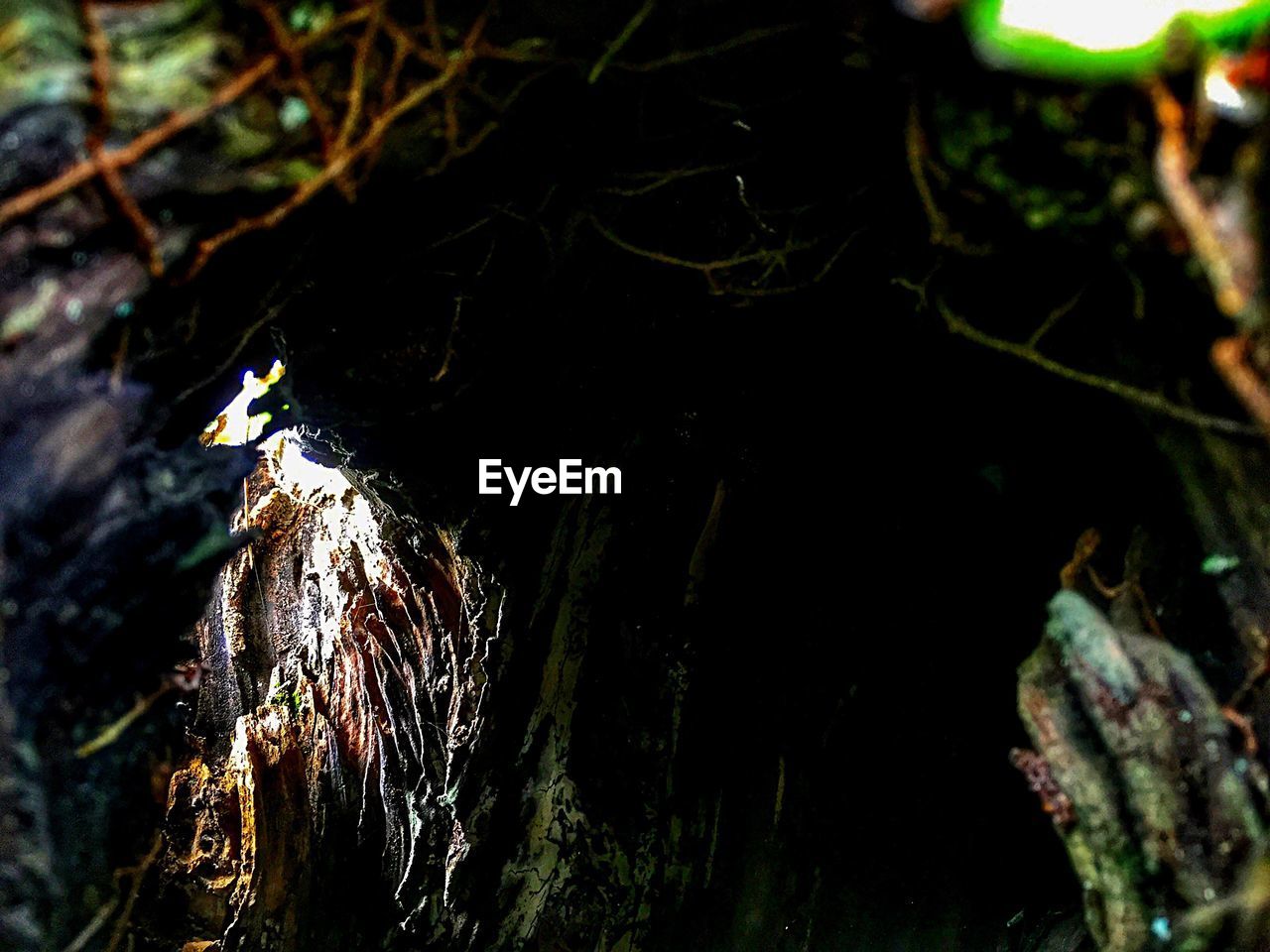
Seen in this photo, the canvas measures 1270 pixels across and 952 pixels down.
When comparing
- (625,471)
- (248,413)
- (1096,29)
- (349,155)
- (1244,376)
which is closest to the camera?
(1244,376)

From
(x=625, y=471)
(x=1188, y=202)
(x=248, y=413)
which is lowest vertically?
(x=1188, y=202)

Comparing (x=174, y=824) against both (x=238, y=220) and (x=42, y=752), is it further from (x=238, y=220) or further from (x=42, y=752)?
(x=238, y=220)

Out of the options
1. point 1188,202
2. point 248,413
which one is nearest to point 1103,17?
point 1188,202

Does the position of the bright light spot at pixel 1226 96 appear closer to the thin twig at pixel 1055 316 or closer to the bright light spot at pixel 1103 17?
the bright light spot at pixel 1103 17

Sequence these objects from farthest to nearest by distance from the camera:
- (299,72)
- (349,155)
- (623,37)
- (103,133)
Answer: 1. (623,37)
2. (349,155)
3. (299,72)
4. (103,133)

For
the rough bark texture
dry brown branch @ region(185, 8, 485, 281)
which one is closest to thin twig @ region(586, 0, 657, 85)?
the rough bark texture

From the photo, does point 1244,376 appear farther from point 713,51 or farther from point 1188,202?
point 713,51

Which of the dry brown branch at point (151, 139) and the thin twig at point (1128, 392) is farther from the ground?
the dry brown branch at point (151, 139)

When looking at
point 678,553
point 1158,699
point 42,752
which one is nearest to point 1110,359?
point 1158,699

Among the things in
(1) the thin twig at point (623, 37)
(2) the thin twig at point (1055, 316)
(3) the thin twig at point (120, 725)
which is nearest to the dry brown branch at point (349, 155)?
(1) the thin twig at point (623, 37)

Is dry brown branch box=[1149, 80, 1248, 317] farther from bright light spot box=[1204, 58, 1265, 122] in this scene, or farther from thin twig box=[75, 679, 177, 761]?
thin twig box=[75, 679, 177, 761]

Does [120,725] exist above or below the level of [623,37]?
below
